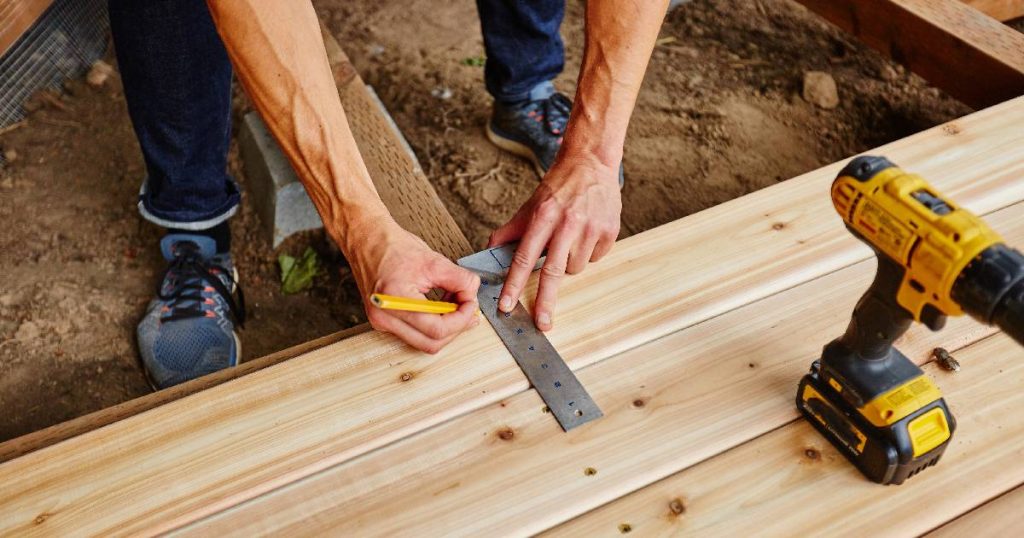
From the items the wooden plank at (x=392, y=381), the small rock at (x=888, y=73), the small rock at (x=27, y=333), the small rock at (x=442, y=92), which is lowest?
the small rock at (x=27, y=333)

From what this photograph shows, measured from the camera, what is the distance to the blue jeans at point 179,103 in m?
1.86

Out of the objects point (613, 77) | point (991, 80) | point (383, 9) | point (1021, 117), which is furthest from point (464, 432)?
point (383, 9)

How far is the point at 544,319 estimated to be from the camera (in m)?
1.47

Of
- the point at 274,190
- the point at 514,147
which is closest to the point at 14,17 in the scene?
the point at 274,190

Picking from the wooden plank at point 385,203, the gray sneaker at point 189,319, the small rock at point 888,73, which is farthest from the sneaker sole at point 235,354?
the small rock at point 888,73

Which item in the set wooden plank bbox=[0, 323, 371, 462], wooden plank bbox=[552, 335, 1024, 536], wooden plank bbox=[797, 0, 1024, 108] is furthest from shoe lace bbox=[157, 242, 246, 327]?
wooden plank bbox=[797, 0, 1024, 108]

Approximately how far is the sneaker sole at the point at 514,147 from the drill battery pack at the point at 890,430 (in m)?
1.65

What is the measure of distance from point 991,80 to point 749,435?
4.99 ft

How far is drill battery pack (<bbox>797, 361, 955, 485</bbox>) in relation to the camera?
1.16m

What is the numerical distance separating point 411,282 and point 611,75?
0.66 meters

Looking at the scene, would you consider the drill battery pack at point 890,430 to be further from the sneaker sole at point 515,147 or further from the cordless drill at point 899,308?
the sneaker sole at point 515,147

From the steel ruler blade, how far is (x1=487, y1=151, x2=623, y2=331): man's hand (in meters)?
0.02

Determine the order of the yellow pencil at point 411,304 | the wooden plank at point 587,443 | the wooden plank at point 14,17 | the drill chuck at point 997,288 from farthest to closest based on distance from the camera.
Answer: the wooden plank at point 14,17, the yellow pencil at point 411,304, the wooden plank at point 587,443, the drill chuck at point 997,288

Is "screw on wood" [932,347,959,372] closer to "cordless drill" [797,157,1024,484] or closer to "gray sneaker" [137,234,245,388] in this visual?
"cordless drill" [797,157,1024,484]
